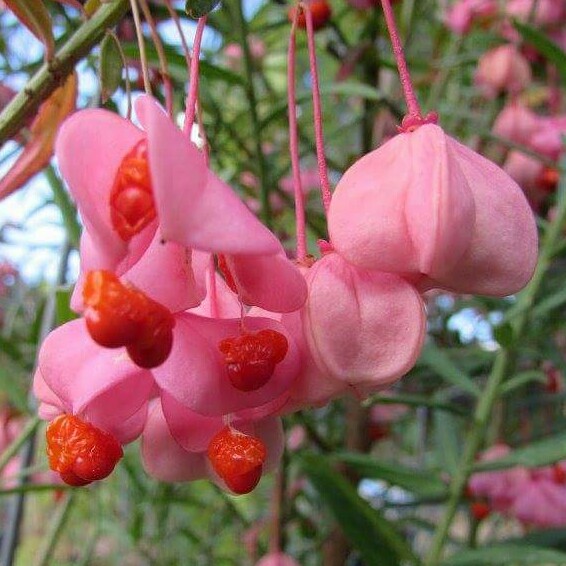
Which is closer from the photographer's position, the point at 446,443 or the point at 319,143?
the point at 319,143

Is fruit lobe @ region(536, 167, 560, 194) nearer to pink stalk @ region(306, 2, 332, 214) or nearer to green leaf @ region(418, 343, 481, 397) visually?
green leaf @ region(418, 343, 481, 397)

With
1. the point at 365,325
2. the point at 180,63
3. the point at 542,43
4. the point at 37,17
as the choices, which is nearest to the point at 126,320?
the point at 365,325

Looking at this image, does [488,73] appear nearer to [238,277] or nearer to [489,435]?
[489,435]

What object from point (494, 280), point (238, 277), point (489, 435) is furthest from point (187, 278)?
point (489, 435)

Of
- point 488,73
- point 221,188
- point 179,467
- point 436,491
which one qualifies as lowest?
point 436,491

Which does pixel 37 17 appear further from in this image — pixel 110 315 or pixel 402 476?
pixel 402 476
